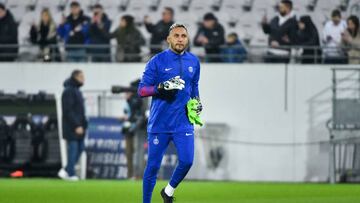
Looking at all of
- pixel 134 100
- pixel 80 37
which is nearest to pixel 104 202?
pixel 134 100

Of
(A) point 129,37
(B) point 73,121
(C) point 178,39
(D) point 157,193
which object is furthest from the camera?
(A) point 129,37

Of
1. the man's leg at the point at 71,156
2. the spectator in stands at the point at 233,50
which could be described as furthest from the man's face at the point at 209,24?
the man's leg at the point at 71,156

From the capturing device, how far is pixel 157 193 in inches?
738

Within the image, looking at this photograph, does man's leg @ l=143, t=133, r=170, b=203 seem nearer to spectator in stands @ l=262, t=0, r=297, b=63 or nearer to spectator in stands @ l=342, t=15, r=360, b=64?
spectator in stands @ l=262, t=0, r=297, b=63

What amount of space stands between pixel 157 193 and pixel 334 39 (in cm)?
922

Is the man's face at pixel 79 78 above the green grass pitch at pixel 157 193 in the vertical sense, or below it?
above

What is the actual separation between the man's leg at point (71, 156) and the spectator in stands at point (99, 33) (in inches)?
104

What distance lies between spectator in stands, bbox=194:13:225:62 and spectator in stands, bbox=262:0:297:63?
1082 mm

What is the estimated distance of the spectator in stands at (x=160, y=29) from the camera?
86.8 feet

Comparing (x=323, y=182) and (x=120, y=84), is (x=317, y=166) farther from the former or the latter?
(x=120, y=84)

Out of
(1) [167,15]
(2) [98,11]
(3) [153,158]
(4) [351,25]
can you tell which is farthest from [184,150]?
(2) [98,11]

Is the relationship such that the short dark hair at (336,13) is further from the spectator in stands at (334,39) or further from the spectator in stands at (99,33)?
the spectator in stands at (99,33)

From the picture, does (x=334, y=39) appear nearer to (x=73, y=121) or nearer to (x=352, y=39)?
(x=352, y=39)

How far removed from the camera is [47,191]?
19.9 metres
